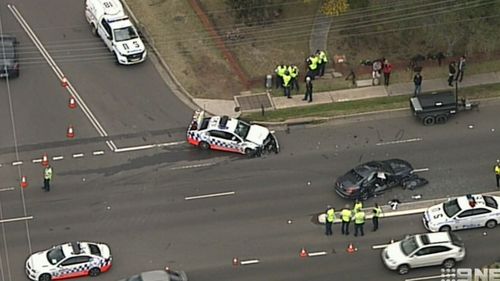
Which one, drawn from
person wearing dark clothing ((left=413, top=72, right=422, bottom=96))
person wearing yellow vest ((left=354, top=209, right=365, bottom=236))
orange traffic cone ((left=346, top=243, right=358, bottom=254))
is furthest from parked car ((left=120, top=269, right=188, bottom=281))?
person wearing dark clothing ((left=413, top=72, right=422, bottom=96))

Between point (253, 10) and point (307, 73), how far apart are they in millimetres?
5471

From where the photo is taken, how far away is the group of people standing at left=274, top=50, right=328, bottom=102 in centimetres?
5744

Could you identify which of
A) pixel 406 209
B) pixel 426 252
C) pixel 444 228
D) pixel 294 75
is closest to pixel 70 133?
pixel 294 75

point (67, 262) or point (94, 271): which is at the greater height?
point (67, 262)

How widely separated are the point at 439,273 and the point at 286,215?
24.5 ft

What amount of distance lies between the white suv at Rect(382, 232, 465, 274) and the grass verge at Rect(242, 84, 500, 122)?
11384 mm

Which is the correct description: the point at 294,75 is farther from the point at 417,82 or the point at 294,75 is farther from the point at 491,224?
the point at 491,224

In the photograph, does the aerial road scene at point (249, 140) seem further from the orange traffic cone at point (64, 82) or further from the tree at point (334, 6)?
the orange traffic cone at point (64, 82)

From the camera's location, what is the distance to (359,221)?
4803 centimetres

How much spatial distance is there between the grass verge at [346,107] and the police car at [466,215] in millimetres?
9317

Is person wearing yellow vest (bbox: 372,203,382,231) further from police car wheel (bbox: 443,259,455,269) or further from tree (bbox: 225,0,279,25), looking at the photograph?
tree (bbox: 225,0,279,25)

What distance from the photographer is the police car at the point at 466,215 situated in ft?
158

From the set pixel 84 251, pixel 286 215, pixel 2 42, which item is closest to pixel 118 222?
pixel 84 251

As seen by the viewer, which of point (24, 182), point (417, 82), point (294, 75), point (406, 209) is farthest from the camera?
point (294, 75)
